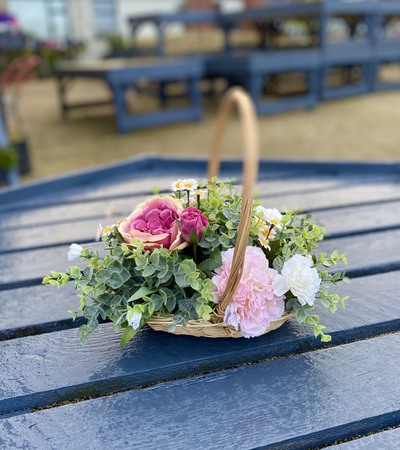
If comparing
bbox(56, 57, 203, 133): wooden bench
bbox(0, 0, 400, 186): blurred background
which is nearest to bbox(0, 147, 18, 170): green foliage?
bbox(0, 0, 400, 186): blurred background

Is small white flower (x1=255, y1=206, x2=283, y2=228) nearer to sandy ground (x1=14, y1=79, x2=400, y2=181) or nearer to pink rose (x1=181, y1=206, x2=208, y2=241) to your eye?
pink rose (x1=181, y1=206, x2=208, y2=241)

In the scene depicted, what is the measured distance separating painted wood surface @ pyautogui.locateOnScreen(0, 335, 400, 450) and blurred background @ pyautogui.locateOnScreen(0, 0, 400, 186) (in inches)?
140

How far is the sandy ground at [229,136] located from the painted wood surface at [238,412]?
343 centimetres

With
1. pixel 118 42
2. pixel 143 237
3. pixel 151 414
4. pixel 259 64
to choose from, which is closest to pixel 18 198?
pixel 143 237

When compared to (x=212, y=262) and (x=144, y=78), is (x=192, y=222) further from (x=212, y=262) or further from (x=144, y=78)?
(x=144, y=78)

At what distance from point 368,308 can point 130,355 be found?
46 centimetres

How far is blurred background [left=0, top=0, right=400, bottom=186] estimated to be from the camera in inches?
193

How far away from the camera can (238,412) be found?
0.71 meters

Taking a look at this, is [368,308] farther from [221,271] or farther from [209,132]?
[209,132]

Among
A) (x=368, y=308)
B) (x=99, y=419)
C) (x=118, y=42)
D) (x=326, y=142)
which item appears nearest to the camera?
(x=99, y=419)

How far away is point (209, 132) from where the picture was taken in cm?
585

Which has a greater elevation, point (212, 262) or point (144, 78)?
point (212, 262)

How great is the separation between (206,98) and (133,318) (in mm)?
8040

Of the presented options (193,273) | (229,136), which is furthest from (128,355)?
(229,136)
